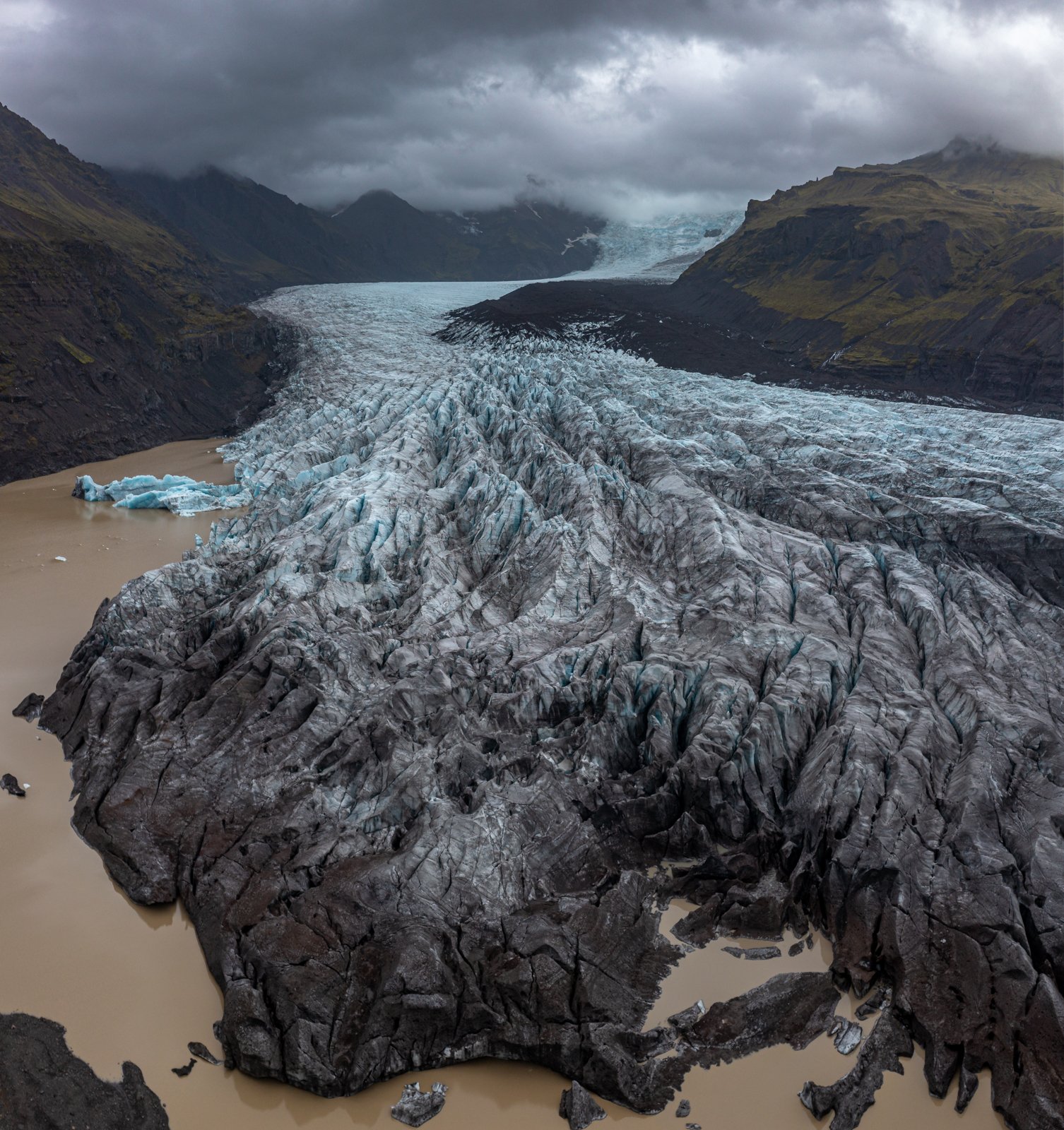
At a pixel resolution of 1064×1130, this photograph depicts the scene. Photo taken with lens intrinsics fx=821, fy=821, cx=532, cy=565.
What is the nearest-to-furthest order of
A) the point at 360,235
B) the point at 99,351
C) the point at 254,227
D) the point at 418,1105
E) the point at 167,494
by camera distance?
the point at 418,1105 < the point at 167,494 < the point at 99,351 < the point at 254,227 < the point at 360,235

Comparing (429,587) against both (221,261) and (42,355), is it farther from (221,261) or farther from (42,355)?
(221,261)

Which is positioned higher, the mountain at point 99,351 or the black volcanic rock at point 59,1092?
the mountain at point 99,351

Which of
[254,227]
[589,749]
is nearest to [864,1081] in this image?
[589,749]

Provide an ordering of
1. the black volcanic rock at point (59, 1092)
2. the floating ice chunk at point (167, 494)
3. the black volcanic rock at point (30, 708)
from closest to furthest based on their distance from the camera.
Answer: the black volcanic rock at point (59, 1092) < the black volcanic rock at point (30, 708) < the floating ice chunk at point (167, 494)

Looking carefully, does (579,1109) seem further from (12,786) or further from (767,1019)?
(12,786)

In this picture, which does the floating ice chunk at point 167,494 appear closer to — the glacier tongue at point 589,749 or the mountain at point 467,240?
the glacier tongue at point 589,749

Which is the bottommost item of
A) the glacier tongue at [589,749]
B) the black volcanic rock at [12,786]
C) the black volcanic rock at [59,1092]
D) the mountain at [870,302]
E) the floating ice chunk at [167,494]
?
the floating ice chunk at [167,494]

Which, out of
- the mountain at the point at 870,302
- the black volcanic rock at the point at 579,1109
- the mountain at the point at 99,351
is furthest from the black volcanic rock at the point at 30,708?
the mountain at the point at 870,302
